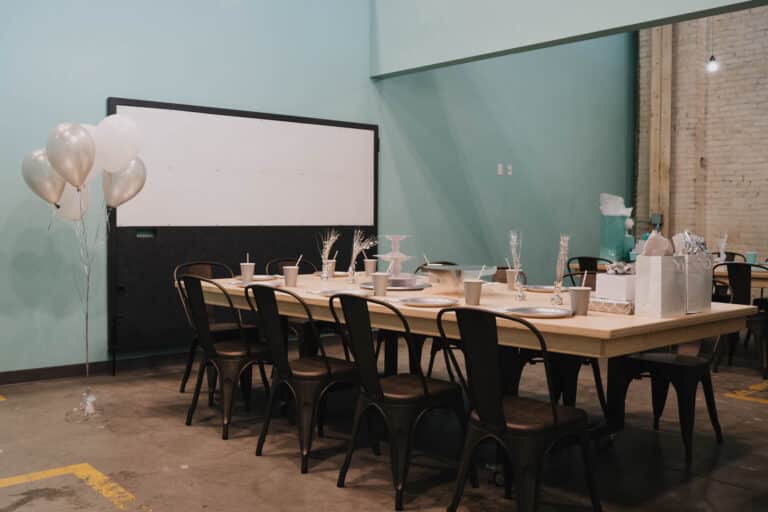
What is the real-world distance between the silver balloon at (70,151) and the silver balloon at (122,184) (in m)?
0.38

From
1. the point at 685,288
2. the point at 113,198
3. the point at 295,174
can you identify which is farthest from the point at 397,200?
the point at 685,288

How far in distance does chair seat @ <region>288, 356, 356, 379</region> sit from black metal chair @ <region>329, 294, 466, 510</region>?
0.29m

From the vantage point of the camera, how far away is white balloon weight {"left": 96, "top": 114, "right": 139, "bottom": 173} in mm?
4594

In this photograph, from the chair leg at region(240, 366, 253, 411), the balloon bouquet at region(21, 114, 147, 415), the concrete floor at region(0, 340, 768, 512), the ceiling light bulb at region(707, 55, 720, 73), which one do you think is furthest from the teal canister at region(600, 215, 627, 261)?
the balloon bouquet at region(21, 114, 147, 415)

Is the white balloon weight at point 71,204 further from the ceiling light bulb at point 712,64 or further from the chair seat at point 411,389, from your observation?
the ceiling light bulb at point 712,64

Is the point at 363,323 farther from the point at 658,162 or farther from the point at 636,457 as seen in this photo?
the point at 658,162

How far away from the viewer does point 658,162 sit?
9477 millimetres

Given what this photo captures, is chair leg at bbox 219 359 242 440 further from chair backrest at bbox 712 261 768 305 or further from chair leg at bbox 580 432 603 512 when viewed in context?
chair backrest at bbox 712 261 768 305

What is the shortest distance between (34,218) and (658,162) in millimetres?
7245

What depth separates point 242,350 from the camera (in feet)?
12.9

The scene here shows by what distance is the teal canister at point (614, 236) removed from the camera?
865 cm

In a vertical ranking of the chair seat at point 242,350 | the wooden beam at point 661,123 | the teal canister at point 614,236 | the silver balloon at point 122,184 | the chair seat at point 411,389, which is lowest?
the chair seat at point 411,389

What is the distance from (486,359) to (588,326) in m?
0.37

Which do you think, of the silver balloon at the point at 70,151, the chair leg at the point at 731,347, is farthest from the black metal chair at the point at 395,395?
the chair leg at the point at 731,347
